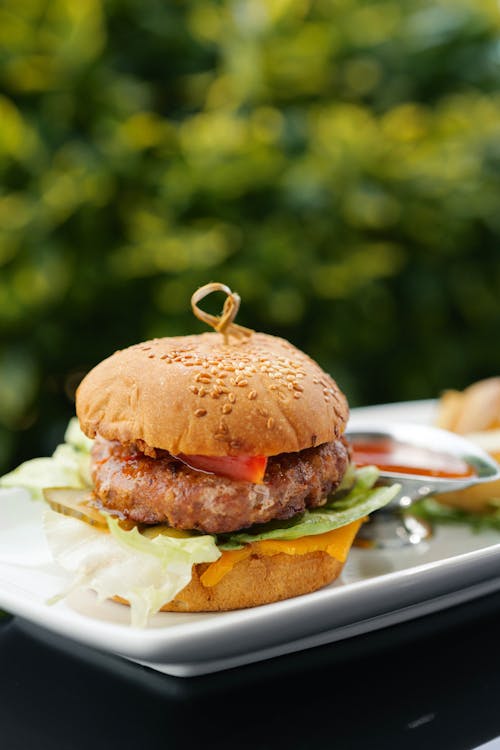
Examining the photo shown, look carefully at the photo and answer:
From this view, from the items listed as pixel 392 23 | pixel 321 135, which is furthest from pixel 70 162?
pixel 392 23

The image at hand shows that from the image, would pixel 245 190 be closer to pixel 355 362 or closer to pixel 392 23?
pixel 355 362

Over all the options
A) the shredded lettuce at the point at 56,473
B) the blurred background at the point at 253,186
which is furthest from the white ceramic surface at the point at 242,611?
the blurred background at the point at 253,186

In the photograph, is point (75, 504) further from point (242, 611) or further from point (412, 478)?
point (412, 478)

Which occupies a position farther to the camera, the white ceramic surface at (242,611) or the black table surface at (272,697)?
the white ceramic surface at (242,611)

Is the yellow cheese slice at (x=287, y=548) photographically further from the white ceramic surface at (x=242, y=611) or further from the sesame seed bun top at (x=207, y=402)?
the sesame seed bun top at (x=207, y=402)

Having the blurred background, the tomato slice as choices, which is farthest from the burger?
the blurred background

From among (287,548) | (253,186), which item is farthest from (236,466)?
(253,186)

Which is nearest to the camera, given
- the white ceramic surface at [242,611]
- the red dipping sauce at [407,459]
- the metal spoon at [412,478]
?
the white ceramic surface at [242,611]
